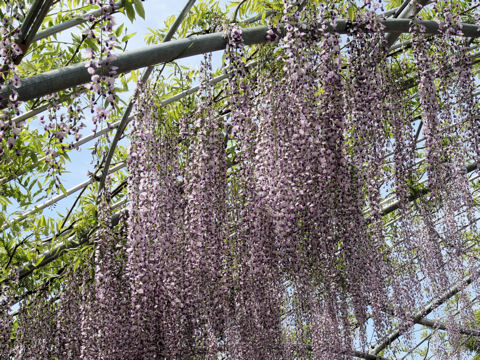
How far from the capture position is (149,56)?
3.32m

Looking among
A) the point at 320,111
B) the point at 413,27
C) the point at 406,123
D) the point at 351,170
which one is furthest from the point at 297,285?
the point at 413,27

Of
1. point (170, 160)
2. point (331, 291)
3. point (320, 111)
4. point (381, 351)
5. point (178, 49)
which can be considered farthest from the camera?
point (381, 351)

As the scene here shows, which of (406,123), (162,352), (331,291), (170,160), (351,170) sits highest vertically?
(406,123)

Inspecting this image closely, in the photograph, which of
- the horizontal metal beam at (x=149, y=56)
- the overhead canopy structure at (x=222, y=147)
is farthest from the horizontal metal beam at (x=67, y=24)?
the horizontal metal beam at (x=149, y=56)

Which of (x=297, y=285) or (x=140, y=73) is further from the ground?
(x=140, y=73)

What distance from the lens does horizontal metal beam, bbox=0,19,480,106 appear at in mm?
2854

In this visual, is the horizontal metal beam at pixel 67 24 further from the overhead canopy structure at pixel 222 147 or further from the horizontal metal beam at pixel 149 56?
the horizontal metal beam at pixel 149 56

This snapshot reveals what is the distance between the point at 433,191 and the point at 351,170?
1122 mm

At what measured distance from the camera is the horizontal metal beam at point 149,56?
2.85m

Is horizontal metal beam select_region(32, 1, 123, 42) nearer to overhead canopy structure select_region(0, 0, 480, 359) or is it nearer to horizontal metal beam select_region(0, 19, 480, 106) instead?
overhead canopy structure select_region(0, 0, 480, 359)

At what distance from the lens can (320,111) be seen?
389 centimetres

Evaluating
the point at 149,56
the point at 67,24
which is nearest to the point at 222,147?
the point at 149,56

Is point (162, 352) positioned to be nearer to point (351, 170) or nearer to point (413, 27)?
point (351, 170)

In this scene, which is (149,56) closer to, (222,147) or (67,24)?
(67,24)
